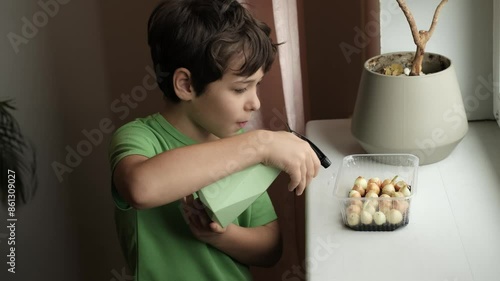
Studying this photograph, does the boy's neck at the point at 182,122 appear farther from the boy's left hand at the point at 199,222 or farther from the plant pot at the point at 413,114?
the plant pot at the point at 413,114

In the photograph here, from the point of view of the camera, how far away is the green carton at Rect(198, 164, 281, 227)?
89 centimetres

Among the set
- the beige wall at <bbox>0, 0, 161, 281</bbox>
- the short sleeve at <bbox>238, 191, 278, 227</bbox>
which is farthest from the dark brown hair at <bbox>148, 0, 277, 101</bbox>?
the beige wall at <bbox>0, 0, 161, 281</bbox>

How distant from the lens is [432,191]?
105 cm

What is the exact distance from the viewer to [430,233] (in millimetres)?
→ 937

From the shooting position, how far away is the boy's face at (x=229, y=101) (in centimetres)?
98

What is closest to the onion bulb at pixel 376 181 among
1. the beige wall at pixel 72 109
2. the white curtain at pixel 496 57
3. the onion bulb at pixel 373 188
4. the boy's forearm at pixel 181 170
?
the onion bulb at pixel 373 188

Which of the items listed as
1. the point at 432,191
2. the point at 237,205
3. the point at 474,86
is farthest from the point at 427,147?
the point at 237,205

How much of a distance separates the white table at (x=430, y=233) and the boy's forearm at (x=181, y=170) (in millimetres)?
146

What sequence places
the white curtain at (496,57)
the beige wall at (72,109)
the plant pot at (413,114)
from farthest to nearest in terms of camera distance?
Result: the beige wall at (72,109)
the white curtain at (496,57)
the plant pot at (413,114)

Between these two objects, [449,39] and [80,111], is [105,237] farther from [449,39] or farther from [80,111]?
[449,39]

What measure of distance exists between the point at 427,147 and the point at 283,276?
0.41m

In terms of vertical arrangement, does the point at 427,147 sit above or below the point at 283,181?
above

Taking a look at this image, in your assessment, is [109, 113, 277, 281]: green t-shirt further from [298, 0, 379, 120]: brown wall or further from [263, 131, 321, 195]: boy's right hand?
[298, 0, 379, 120]: brown wall

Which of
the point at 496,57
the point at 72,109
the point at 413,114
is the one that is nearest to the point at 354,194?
the point at 413,114
